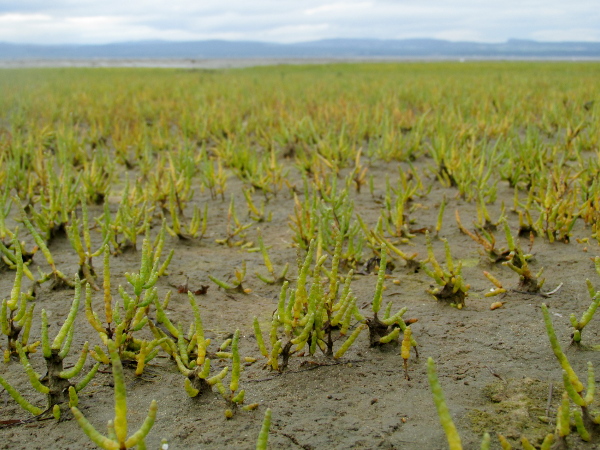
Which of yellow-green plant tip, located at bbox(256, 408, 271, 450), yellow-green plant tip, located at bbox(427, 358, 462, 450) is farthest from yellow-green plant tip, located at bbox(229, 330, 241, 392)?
yellow-green plant tip, located at bbox(427, 358, 462, 450)

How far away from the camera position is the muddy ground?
1.45m

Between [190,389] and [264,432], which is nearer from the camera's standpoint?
[264,432]

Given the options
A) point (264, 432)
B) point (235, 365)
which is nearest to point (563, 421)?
point (264, 432)

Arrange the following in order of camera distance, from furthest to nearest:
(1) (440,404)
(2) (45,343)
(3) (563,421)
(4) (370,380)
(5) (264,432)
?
(4) (370,380), (2) (45,343), (3) (563,421), (5) (264,432), (1) (440,404)

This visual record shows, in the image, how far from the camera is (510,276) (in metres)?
2.41

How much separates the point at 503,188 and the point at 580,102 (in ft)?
13.5

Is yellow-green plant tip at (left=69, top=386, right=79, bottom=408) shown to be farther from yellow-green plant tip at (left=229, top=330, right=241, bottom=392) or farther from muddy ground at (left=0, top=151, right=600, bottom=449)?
yellow-green plant tip at (left=229, top=330, right=241, bottom=392)

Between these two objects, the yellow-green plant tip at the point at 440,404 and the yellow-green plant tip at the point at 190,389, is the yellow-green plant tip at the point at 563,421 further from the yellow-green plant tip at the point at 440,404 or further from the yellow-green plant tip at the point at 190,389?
the yellow-green plant tip at the point at 190,389

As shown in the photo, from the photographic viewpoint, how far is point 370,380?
Answer: 5.53ft

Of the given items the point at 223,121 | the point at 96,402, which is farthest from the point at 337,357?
the point at 223,121

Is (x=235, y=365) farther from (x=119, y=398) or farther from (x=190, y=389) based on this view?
(x=119, y=398)

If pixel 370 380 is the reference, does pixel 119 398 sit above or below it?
above

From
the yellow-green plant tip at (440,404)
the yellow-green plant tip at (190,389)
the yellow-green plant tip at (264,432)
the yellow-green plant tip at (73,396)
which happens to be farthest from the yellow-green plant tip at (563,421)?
the yellow-green plant tip at (73,396)

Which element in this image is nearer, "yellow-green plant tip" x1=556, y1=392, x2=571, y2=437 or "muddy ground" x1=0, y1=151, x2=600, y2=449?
"yellow-green plant tip" x1=556, y1=392, x2=571, y2=437
